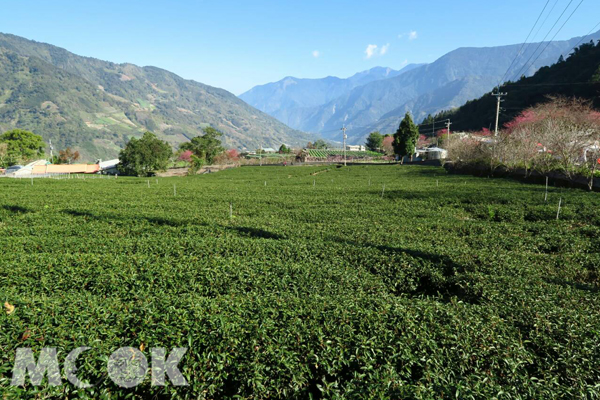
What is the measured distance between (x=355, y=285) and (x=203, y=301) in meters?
3.60

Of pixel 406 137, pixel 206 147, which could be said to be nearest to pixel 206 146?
pixel 206 147

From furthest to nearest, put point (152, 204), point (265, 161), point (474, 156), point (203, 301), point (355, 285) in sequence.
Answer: point (265, 161) → point (474, 156) → point (152, 204) → point (355, 285) → point (203, 301)

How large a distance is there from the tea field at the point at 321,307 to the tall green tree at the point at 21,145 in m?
96.4

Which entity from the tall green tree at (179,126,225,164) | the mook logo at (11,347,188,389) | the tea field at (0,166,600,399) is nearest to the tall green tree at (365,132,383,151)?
the tall green tree at (179,126,225,164)

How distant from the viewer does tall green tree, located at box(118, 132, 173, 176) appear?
→ 69.8 m

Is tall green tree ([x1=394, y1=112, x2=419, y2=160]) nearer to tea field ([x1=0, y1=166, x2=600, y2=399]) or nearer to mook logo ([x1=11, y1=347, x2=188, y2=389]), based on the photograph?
tea field ([x1=0, y1=166, x2=600, y2=399])

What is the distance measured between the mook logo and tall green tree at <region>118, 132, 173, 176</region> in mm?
72419

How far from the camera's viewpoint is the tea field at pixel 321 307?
14.3 feet

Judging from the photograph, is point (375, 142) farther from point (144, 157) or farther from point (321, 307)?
point (321, 307)

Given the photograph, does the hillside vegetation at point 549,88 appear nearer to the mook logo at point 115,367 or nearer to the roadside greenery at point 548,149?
the roadside greenery at point 548,149

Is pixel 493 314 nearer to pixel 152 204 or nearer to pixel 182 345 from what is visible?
pixel 182 345

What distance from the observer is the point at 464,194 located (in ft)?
76.9

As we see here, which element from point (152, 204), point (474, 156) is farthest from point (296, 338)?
point (474, 156)

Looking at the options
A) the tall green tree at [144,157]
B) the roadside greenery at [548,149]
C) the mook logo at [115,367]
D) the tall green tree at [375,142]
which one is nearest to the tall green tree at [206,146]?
the tall green tree at [144,157]
